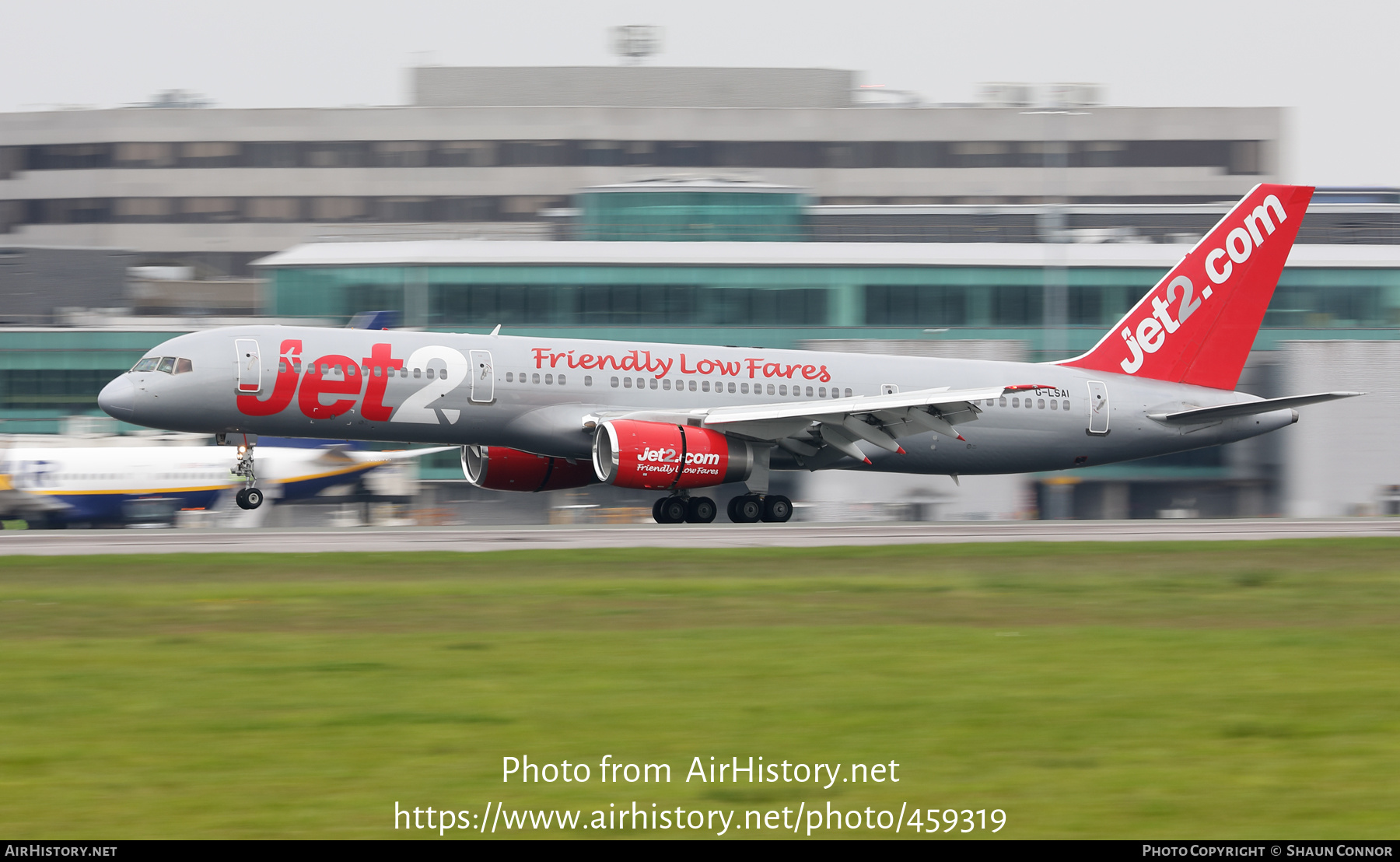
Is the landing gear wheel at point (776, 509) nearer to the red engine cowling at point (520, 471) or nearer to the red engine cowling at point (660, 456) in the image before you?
the red engine cowling at point (660, 456)

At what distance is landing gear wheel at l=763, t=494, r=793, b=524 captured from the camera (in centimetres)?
3312

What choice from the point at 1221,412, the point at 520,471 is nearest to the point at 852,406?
the point at 520,471

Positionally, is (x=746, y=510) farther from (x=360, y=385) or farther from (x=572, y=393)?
(x=360, y=385)

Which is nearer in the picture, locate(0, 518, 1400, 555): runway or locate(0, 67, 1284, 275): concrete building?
locate(0, 518, 1400, 555): runway

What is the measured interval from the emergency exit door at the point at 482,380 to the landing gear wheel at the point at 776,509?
21.3 ft

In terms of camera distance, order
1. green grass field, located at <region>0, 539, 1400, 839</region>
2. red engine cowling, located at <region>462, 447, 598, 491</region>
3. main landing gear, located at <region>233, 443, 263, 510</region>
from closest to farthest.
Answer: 1. green grass field, located at <region>0, 539, 1400, 839</region>
2. main landing gear, located at <region>233, 443, 263, 510</region>
3. red engine cowling, located at <region>462, 447, 598, 491</region>

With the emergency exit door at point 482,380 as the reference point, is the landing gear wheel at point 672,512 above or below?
below

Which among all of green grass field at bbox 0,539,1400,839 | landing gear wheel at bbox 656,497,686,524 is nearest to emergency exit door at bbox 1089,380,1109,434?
landing gear wheel at bbox 656,497,686,524

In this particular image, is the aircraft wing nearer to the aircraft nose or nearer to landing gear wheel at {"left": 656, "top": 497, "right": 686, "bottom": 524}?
landing gear wheel at {"left": 656, "top": 497, "right": 686, "bottom": 524}

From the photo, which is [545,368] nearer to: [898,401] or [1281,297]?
[898,401]

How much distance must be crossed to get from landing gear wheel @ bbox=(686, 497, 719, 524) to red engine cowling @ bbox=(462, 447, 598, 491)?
232 centimetres

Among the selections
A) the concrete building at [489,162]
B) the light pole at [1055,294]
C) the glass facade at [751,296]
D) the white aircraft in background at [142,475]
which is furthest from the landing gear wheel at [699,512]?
the concrete building at [489,162]

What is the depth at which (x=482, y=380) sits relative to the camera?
31.2 meters

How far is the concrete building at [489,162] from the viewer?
97750mm
